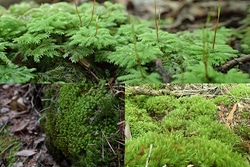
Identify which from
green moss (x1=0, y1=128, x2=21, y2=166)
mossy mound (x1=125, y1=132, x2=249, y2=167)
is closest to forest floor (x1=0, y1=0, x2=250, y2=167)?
green moss (x1=0, y1=128, x2=21, y2=166)

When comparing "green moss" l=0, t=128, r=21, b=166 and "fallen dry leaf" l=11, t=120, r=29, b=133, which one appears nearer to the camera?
"green moss" l=0, t=128, r=21, b=166

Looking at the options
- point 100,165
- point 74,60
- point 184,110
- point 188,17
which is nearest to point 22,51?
point 74,60

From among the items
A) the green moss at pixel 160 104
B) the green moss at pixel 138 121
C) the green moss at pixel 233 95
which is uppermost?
the green moss at pixel 233 95

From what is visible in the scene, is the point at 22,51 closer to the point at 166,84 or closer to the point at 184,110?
the point at 166,84

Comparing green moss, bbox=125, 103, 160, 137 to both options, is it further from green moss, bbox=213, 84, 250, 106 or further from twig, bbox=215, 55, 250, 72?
twig, bbox=215, 55, 250, 72

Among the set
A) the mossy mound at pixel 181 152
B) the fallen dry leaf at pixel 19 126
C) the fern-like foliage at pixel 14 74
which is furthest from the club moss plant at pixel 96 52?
the fallen dry leaf at pixel 19 126

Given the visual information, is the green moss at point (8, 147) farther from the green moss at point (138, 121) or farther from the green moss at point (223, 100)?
the green moss at point (223, 100)

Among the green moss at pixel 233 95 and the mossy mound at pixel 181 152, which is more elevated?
the green moss at pixel 233 95
